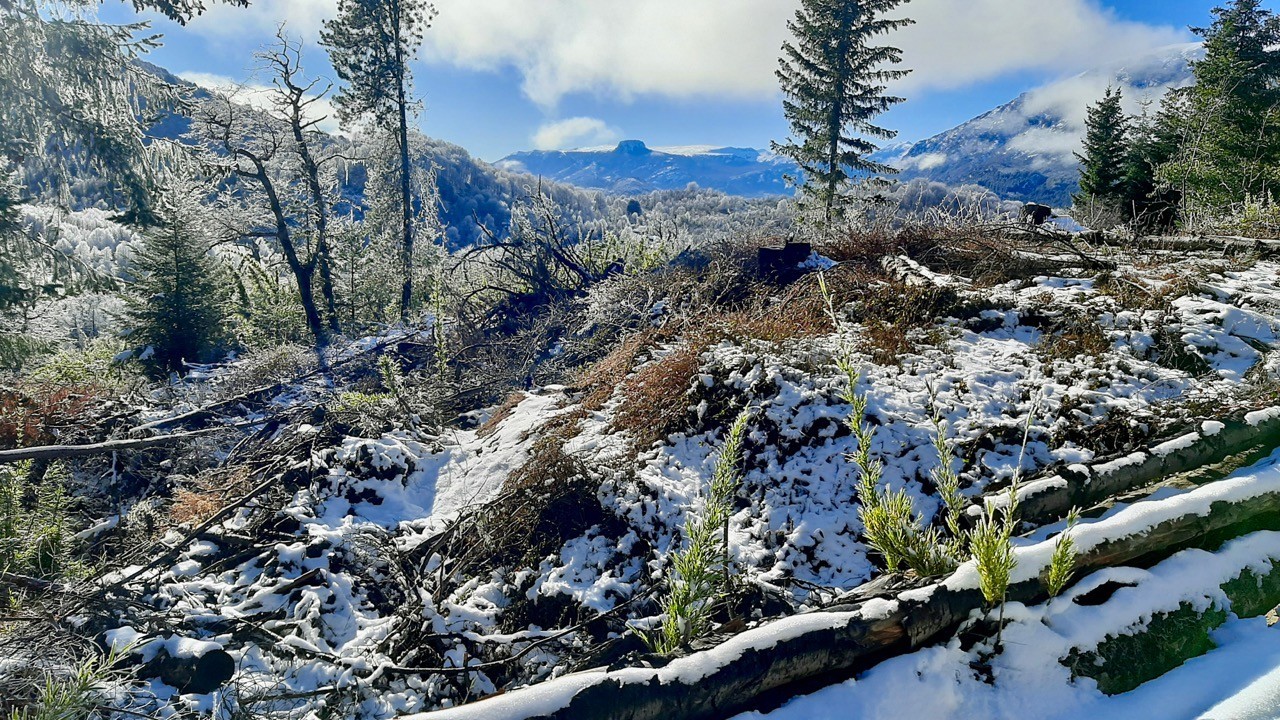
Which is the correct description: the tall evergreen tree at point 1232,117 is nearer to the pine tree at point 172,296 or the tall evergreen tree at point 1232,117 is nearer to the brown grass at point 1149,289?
the brown grass at point 1149,289

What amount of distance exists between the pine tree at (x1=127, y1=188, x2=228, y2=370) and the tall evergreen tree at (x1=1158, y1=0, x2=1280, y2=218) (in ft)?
84.5

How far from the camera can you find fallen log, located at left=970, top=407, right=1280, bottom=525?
2.62 m

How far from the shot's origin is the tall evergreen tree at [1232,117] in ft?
52.0

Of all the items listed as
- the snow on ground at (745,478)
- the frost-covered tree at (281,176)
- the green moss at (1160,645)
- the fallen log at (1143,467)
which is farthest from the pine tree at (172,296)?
the green moss at (1160,645)

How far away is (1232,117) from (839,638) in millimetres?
29419

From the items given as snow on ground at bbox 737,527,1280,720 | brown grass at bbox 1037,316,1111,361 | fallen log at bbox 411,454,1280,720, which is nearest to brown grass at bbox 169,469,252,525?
fallen log at bbox 411,454,1280,720

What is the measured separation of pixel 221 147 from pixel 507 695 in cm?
1948

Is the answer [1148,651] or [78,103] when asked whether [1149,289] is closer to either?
[1148,651]

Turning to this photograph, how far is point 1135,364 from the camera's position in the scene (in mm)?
4109

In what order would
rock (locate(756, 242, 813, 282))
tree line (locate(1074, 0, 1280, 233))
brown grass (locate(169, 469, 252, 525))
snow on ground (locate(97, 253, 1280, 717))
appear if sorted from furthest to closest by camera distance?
1. tree line (locate(1074, 0, 1280, 233))
2. rock (locate(756, 242, 813, 282))
3. brown grass (locate(169, 469, 252, 525))
4. snow on ground (locate(97, 253, 1280, 717))

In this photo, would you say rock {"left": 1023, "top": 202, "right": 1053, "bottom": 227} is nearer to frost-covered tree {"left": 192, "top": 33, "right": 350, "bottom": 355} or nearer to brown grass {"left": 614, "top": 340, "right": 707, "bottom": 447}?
brown grass {"left": 614, "top": 340, "right": 707, "bottom": 447}

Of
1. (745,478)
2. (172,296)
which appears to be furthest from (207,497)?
(172,296)

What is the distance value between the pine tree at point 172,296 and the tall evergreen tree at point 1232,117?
25.8m

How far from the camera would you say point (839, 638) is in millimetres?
1895
